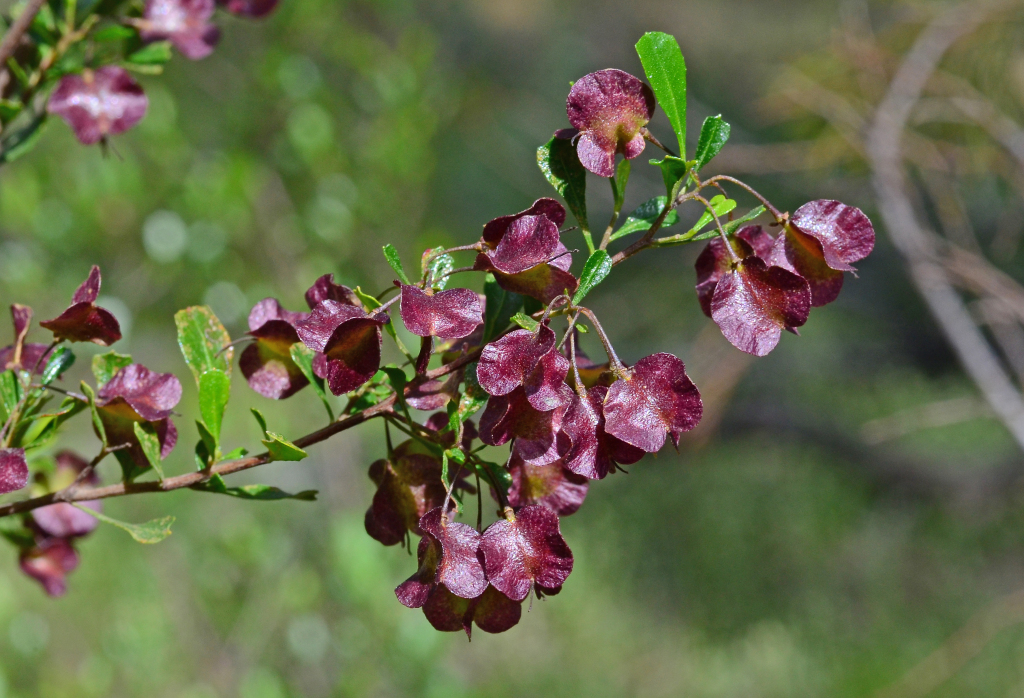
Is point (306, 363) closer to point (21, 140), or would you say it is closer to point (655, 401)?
point (655, 401)

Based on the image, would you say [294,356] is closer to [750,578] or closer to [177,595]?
[177,595]

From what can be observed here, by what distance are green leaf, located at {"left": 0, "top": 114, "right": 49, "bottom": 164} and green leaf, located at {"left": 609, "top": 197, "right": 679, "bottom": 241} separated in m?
0.39

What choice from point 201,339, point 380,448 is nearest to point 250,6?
point 201,339

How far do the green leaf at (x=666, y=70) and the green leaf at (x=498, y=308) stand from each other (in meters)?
0.10

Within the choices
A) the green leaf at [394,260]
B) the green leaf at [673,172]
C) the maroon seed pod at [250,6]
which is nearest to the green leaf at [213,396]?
the green leaf at [394,260]

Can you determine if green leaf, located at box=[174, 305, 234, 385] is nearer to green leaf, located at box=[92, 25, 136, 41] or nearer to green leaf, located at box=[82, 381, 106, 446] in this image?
green leaf, located at box=[82, 381, 106, 446]

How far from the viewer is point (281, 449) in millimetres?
333

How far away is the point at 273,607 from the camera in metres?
1.57

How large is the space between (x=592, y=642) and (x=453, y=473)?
224 cm

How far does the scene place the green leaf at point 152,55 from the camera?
0.54 metres

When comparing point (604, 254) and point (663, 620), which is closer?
point (604, 254)

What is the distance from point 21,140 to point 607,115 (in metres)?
0.41

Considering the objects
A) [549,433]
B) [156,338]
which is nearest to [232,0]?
[549,433]

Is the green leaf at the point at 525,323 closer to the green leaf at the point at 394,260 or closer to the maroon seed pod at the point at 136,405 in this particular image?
the green leaf at the point at 394,260
